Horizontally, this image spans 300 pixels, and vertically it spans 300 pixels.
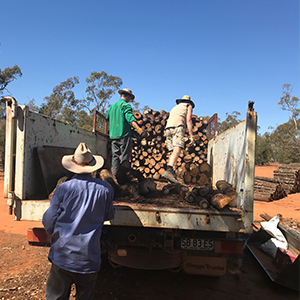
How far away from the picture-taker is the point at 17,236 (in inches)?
191

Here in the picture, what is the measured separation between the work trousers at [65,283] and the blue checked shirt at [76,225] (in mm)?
54

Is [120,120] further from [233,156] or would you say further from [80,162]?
[80,162]

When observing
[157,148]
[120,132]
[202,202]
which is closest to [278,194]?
[157,148]

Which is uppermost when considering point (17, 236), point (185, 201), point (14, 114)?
point (14, 114)

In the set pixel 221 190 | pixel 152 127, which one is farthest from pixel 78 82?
pixel 221 190

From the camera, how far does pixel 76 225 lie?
1.86m

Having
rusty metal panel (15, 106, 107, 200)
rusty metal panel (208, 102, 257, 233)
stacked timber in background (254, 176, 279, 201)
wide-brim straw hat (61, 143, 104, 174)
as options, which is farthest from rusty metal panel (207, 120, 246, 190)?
stacked timber in background (254, 176, 279, 201)

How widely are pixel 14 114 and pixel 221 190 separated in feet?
8.03

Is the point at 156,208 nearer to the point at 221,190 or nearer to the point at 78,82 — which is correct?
the point at 221,190

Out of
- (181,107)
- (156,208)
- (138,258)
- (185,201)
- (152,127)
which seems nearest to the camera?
(156,208)

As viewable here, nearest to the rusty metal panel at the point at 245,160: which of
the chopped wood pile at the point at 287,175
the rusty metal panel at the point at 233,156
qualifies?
the rusty metal panel at the point at 233,156

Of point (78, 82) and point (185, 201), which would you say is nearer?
point (185, 201)

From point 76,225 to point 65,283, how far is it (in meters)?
0.44

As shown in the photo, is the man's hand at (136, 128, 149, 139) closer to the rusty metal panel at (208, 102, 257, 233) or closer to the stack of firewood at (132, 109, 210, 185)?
the rusty metal panel at (208, 102, 257, 233)
